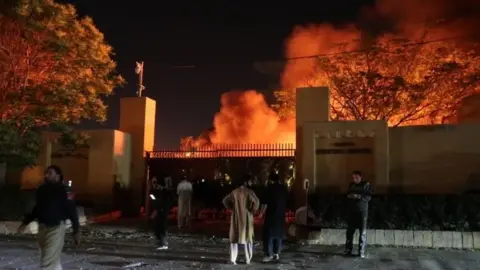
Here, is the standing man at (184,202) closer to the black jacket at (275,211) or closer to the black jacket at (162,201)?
the black jacket at (162,201)

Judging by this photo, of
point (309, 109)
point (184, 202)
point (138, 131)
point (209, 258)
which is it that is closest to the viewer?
point (209, 258)

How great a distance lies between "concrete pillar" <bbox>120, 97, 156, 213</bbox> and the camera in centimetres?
1959

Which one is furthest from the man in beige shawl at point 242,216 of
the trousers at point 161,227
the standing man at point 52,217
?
the standing man at point 52,217

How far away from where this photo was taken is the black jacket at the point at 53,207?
674cm

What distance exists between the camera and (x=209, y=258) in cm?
1035

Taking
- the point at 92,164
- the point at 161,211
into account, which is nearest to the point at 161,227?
the point at 161,211

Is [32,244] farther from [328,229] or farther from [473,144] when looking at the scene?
[473,144]

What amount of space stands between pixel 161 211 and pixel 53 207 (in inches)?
201

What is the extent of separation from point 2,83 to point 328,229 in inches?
413

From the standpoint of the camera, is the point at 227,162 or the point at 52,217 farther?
the point at 227,162

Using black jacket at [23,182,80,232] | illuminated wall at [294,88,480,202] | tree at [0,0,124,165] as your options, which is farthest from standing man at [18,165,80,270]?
illuminated wall at [294,88,480,202]

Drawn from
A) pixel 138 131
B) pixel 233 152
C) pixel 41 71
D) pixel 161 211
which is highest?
pixel 41 71

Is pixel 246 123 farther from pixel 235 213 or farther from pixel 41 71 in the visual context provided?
pixel 235 213

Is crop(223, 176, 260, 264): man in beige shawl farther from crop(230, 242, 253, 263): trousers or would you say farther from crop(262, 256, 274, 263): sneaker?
crop(262, 256, 274, 263): sneaker
